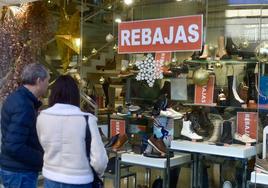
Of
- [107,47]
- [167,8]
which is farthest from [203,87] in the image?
[107,47]

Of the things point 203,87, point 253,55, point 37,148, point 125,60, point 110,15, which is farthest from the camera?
point 110,15

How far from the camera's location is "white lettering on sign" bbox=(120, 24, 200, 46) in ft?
12.4

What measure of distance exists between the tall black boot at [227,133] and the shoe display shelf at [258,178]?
1.40 ft

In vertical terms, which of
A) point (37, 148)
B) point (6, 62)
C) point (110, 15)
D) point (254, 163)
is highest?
point (110, 15)

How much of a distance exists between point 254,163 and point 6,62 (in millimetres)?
3209

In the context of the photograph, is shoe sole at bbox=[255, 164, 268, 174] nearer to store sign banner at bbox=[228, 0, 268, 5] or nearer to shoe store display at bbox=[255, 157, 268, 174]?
shoe store display at bbox=[255, 157, 268, 174]

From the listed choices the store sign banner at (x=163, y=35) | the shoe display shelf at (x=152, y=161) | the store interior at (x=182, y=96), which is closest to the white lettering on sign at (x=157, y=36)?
the store sign banner at (x=163, y=35)

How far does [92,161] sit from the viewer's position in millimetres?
2217

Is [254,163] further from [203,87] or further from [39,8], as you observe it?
[39,8]

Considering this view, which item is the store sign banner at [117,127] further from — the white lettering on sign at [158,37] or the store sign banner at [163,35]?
the white lettering on sign at [158,37]

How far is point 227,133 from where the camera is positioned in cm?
372

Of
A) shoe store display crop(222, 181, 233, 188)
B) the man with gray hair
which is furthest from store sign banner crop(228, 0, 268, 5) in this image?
the man with gray hair

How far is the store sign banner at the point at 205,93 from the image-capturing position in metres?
3.94

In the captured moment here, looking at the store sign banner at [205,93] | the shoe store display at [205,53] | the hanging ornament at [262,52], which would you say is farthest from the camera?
the store sign banner at [205,93]
